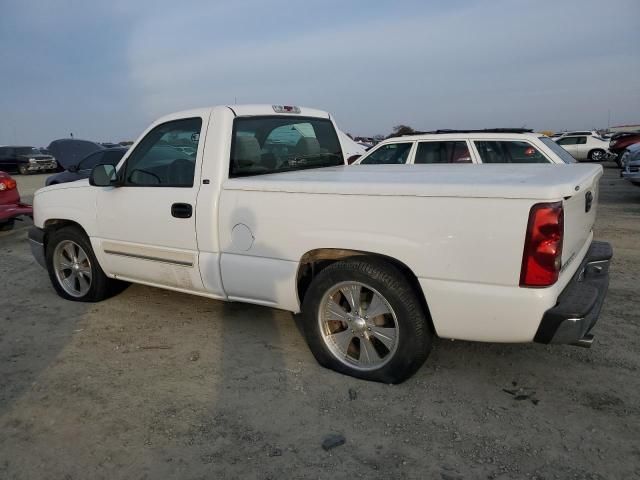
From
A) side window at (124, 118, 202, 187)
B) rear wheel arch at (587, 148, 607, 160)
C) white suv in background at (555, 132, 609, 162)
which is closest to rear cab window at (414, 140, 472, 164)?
side window at (124, 118, 202, 187)

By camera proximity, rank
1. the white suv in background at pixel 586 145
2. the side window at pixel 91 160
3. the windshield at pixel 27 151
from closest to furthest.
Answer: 1. the side window at pixel 91 160
2. the white suv in background at pixel 586 145
3. the windshield at pixel 27 151

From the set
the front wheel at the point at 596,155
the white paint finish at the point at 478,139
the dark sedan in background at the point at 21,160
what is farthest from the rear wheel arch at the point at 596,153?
the dark sedan in background at the point at 21,160

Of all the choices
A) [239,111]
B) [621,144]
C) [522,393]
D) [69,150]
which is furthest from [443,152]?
[621,144]

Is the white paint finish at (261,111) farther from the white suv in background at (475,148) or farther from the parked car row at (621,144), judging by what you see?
the parked car row at (621,144)

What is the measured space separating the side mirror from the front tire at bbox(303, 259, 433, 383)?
204cm

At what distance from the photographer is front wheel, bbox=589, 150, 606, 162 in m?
23.7

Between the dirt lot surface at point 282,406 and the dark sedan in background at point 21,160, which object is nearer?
the dirt lot surface at point 282,406

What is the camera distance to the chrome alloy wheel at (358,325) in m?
3.10

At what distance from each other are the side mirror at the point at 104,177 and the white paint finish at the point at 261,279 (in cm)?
132

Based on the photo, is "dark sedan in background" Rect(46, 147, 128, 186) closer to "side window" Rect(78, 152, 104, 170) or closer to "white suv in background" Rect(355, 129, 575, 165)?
"side window" Rect(78, 152, 104, 170)

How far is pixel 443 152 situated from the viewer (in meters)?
7.66

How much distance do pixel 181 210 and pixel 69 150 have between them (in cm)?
1000

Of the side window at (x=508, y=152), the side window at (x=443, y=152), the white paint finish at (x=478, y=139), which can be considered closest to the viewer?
the white paint finish at (x=478, y=139)

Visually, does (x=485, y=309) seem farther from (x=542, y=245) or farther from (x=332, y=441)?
(x=332, y=441)
